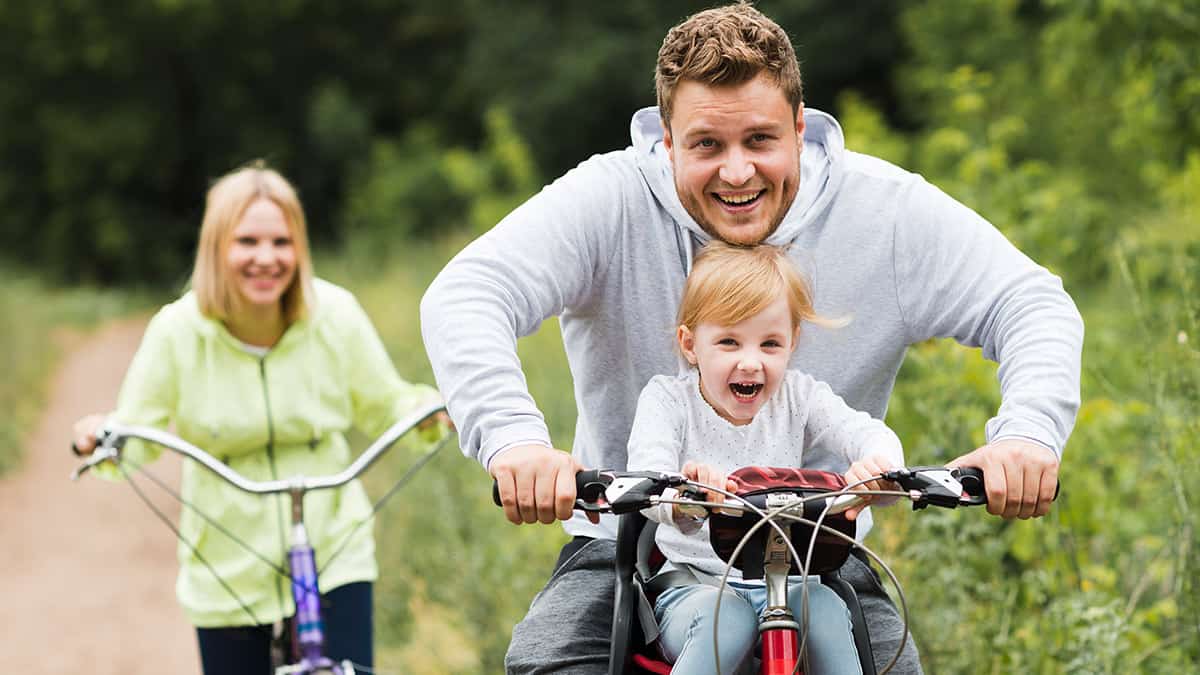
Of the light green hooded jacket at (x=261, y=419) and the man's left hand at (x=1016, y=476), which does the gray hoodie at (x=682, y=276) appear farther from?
the light green hooded jacket at (x=261, y=419)

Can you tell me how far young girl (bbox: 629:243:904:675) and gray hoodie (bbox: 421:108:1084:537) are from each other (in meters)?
0.20

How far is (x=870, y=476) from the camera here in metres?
2.71

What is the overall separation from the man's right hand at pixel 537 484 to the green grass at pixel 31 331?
11.0 meters

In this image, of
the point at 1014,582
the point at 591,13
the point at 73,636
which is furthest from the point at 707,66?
the point at 591,13

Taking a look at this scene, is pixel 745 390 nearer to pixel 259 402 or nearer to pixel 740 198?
pixel 740 198

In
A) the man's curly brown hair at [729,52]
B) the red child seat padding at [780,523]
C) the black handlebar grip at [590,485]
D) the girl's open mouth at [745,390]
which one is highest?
the man's curly brown hair at [729,52]

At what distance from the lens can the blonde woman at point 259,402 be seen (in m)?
4.76

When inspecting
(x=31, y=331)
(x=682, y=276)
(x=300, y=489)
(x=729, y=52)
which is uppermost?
(x=31, y=331)

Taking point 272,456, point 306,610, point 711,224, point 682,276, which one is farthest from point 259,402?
point 711,224

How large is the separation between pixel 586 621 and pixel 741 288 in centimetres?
76

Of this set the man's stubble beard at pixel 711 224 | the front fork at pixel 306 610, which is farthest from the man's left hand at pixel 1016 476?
the front fork at pixel 306 610

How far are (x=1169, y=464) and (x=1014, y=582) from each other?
903 millimetres

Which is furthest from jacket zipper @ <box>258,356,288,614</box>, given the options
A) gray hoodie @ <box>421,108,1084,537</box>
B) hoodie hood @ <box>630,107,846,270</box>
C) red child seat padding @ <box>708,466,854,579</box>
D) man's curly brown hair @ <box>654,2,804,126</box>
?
red child seat padding @ <box>708,466,854,579</box>

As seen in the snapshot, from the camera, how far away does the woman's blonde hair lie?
15.9ft
